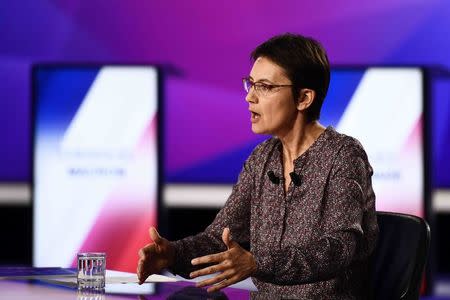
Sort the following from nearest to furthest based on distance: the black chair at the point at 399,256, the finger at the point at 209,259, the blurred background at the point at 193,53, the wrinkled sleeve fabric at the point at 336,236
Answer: the finger at the point at 209,259 < the wrinkled sleeve fabric at the point at 336,236 < the black chair at the point at 399,256 < the blurred background at the point at 193,53

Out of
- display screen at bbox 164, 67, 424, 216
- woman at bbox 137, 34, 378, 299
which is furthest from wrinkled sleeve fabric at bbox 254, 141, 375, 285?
display screen at bbox 164, 67, 424, 216

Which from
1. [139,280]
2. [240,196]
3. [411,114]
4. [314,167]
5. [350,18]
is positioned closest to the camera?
[139,280]

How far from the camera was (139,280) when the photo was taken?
7.23 ft

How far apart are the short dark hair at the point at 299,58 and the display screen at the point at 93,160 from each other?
2490 millimetres

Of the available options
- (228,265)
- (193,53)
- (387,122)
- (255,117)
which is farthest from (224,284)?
(193,53)

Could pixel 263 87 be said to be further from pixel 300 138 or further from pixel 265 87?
pixel 300 138

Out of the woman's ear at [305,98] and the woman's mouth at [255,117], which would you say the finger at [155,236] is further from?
the woman's ear at [305,98]

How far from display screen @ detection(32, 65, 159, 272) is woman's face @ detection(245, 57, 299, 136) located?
8.08 ft

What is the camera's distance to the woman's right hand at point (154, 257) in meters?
2.18

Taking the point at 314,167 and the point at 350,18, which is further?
the point at 350,18

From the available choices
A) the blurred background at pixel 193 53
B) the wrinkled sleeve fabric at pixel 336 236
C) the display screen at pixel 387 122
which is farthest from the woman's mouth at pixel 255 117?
the blurred background at pixel 193 53

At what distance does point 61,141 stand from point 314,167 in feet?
9.12

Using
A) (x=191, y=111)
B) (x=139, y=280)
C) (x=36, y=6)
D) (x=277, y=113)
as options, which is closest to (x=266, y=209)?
(x=277, y=113)

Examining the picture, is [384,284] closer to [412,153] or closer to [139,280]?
[139,280]
